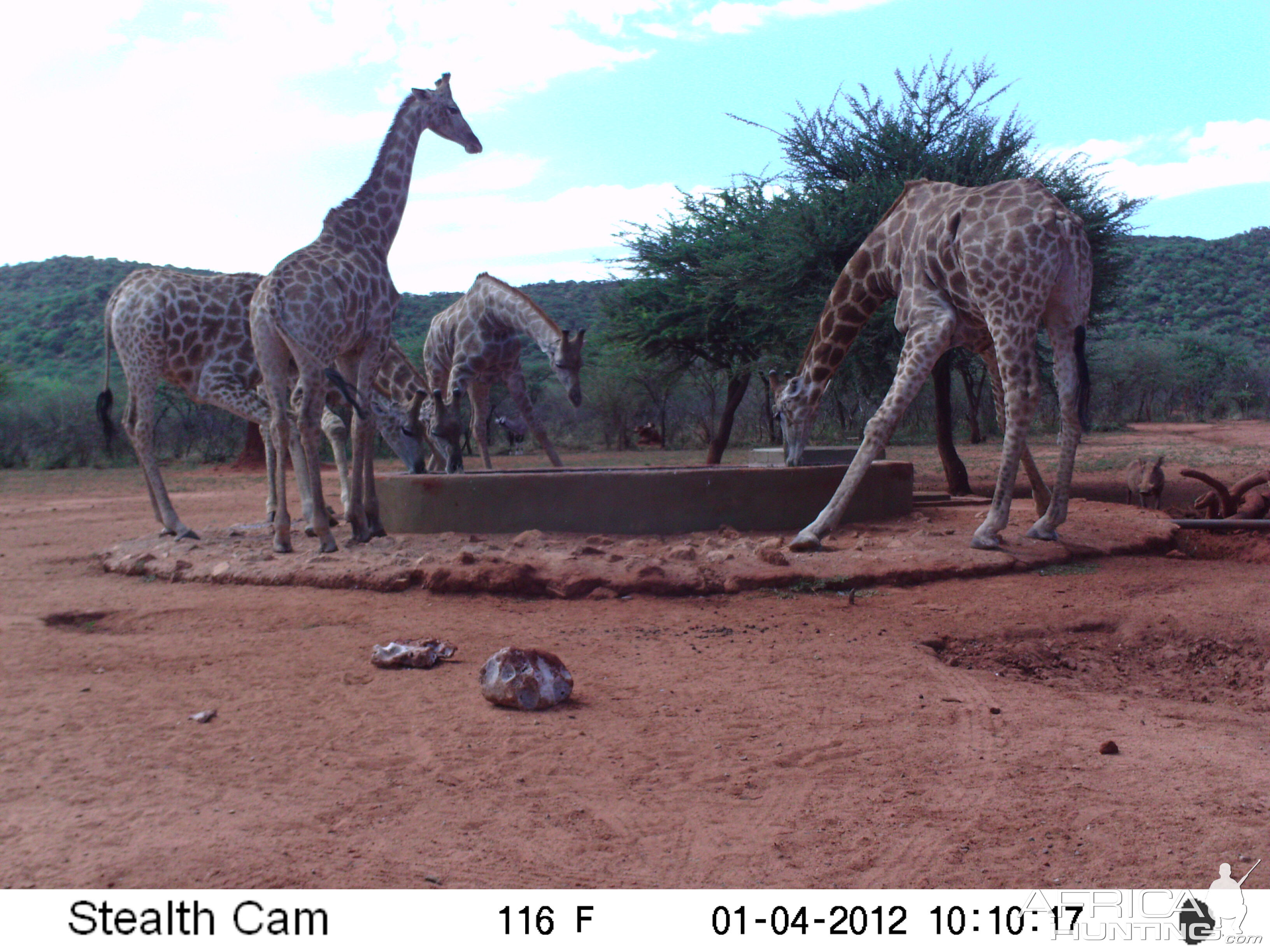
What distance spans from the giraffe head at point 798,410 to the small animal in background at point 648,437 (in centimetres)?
2235

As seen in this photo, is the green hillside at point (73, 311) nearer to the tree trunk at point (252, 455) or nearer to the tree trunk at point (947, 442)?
the tree trunk at point (252, 455)

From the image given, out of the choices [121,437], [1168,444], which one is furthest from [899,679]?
[121,437]

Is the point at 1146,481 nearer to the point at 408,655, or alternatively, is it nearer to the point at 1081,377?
the point at 1081,377

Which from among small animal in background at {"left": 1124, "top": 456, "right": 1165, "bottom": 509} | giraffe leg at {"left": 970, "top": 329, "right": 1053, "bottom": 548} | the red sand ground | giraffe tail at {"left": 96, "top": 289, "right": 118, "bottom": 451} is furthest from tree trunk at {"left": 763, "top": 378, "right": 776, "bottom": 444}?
the red sand ground

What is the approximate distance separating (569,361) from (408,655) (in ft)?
18.1

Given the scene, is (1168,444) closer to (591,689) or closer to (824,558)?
(824,558)

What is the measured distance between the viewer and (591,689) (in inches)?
155

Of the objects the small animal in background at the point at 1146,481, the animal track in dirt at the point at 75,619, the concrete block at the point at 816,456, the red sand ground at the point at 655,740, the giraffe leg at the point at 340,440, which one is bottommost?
the red sand ground at the point at 655,740

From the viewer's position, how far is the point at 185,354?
822 cm

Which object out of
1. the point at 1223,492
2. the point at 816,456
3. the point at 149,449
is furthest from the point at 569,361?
the point at 1223,492

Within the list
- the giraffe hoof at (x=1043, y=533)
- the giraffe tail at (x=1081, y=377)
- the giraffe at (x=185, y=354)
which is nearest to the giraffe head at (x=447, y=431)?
the giraffe at (x=185, y=354)

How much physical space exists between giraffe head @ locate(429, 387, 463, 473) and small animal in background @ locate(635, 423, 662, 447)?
2167 centimetres

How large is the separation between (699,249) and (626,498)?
24.5 ft

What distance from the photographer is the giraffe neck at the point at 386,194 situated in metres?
7.52
